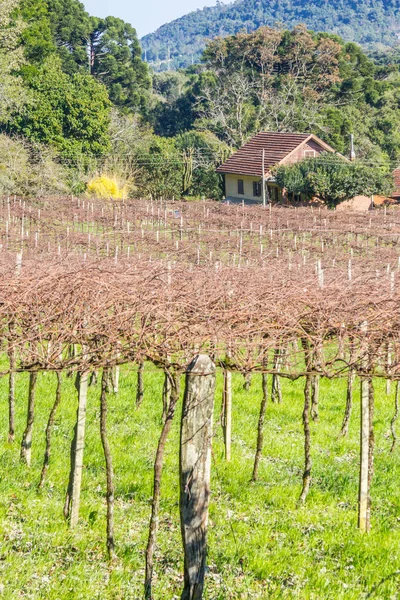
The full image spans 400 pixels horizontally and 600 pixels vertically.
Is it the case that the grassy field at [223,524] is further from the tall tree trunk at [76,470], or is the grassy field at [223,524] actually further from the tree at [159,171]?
the tree at [159,171]

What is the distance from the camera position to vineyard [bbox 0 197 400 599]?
5.61 m

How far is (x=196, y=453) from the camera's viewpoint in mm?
5121

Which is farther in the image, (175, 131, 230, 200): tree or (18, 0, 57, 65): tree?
(18, 0, 57, 65): tree

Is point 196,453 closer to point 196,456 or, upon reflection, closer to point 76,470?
point 196,456

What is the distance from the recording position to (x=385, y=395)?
40.8 feet

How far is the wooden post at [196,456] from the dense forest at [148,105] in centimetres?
3561

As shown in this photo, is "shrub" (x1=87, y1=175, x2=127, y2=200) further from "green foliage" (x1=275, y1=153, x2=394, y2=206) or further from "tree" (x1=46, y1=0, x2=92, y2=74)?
"tree" (x1=46, y1=0, x2=92, y2=74)

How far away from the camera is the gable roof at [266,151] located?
4591cm

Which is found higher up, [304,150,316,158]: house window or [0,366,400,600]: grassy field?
[304,150,316,158]: house window

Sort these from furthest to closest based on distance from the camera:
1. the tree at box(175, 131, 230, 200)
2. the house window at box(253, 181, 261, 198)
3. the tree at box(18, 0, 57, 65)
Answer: the tree at box(18, 0, 57, 65) → the tree at box(175, 131, 230, 200) → the house window at box(253, 181, 261, 198)

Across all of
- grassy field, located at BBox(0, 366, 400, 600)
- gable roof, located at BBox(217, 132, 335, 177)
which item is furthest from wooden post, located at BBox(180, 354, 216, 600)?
gable roof, located at BBox(217, 132, 335, 177)

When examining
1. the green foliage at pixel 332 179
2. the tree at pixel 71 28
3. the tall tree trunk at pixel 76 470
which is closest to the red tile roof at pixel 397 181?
the green foliage at pixel 332 179

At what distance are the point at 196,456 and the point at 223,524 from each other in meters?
1.79

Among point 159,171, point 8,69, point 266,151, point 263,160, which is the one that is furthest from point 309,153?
point 8,69
